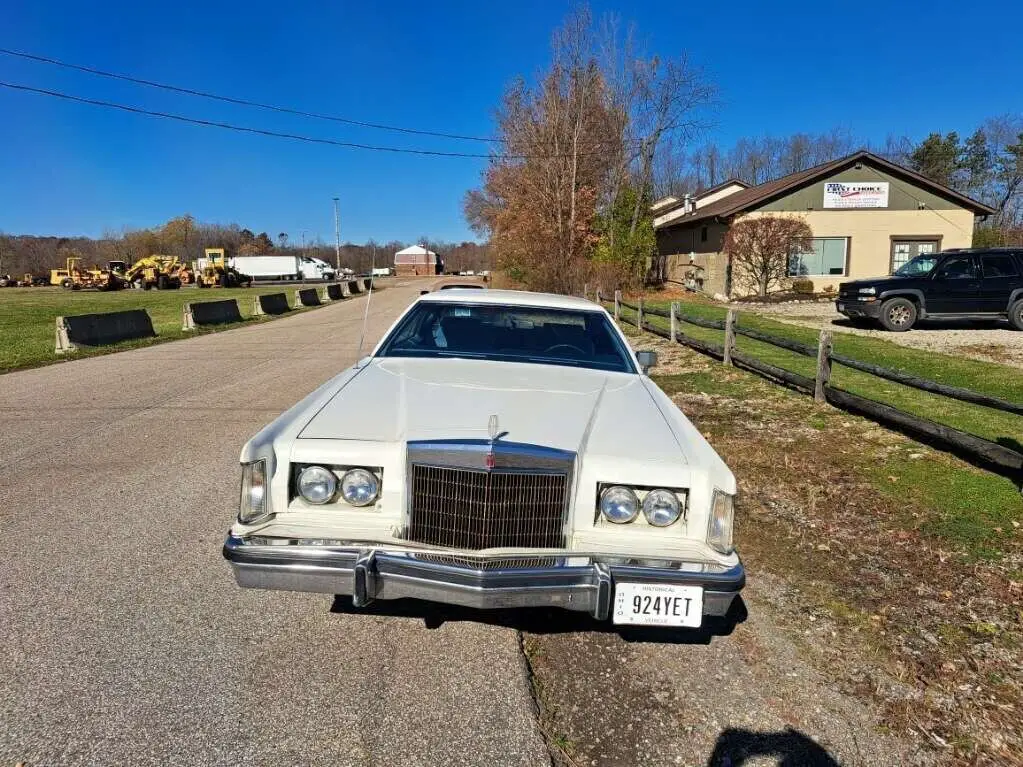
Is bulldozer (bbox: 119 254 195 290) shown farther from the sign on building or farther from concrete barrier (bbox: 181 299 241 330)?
the sign on building

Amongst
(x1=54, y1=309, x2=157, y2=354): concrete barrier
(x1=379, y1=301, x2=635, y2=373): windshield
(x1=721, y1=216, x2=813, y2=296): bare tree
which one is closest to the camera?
(x1=379, y1=301, x2=635, y2=373): windshield

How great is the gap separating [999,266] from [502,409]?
16.2 metres

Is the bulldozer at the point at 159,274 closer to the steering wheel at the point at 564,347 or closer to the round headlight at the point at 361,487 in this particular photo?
the steering wheel at the point at 564,347

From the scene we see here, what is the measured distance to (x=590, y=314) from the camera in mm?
4828

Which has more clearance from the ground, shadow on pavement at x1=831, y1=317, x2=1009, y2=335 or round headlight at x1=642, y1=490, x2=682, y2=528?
shadow on pavement at x1=831, y1=317, x2=1009, y2=335

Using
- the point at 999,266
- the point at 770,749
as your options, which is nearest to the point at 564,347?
the point at 770,749

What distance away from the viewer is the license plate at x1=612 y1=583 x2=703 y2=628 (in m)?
2.63

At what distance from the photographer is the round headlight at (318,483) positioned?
2834 mm

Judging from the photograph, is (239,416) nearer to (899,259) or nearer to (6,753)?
(6,753)

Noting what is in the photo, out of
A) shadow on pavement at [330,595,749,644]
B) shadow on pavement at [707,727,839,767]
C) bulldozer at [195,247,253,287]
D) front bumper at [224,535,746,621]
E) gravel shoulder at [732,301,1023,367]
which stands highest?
bulldozer at [195,247,253,287]

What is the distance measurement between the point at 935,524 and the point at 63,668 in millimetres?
4901

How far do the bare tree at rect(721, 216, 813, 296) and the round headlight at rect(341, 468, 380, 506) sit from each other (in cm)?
2477

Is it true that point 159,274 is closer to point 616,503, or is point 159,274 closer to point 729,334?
point 729,334

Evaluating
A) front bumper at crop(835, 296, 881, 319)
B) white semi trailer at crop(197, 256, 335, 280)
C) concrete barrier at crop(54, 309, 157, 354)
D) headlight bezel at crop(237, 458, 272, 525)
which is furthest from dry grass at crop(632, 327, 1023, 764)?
white semi trailer at crop(197, 256, 335, 280)
